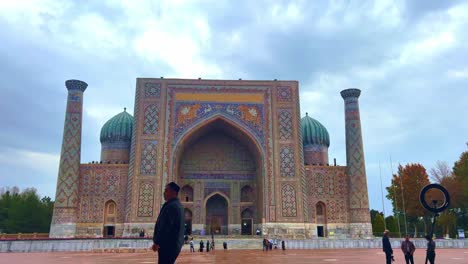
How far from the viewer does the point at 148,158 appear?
19328 mm

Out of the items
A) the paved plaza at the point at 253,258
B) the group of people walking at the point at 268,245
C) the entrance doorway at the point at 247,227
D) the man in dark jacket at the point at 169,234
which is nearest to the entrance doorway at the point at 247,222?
the entrance doorway at the point at 247,227

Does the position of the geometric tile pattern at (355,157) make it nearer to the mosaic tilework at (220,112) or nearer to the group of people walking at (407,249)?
the mosaic tilework at (220,112)

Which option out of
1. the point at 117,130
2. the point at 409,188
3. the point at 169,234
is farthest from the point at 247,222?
the point at 169,234

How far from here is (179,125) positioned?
1998 centimetres

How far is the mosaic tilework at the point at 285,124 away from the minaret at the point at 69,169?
985 centimetres

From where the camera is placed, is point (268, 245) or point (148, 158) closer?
point (268, 245)

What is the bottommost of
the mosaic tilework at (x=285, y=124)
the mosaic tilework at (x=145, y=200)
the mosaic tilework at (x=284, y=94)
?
the mosaic tilework at (x=145, y=200)

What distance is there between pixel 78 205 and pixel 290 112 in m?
11.3

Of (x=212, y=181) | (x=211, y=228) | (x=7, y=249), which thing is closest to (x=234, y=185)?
(x=212, y=181)

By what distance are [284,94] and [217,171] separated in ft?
17.7

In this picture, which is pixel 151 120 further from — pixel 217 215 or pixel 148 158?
pixel 217 215

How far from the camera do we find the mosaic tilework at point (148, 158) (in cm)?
1911

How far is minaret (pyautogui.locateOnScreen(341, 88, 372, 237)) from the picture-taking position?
19.2 m

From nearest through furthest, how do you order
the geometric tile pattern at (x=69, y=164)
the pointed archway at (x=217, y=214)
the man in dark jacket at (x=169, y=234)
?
the man in dark jacket at (x=169, y=234) → the geometric tile pattern at (x=69, y=164) → the pointed archway at (x=217, y=214)
